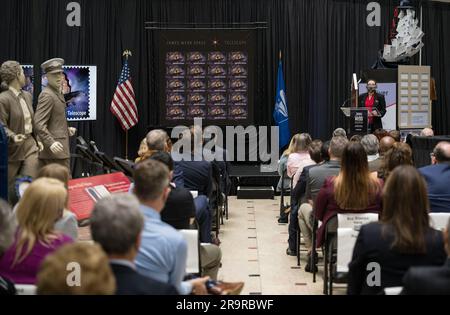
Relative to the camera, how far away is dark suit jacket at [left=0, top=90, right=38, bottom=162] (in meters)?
6.02

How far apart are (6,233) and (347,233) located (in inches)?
84.0

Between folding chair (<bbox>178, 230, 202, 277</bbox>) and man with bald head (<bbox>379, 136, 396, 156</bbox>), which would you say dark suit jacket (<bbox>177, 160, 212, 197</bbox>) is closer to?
man with bald head (<bbox>379, 136, 396, 156</bbox>)

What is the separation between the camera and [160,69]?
12.6 meters

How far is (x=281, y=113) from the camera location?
41.7 ft

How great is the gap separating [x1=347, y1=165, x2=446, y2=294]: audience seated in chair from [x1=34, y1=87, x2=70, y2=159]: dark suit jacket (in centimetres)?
372

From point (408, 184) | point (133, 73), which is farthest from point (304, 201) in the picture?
point (133, 73)

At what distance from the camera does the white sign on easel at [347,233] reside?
4219mm

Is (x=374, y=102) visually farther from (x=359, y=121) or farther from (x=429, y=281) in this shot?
(x=429, y=281)

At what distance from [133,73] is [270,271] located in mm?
7482

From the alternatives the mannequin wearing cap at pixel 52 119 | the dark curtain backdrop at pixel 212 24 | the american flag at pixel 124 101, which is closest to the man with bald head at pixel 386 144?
the mannequin wearing cap at pixel 52 119

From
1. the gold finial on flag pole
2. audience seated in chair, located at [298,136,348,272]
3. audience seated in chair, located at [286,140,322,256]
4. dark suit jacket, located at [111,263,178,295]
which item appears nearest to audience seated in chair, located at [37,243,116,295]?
dark suit jacket, located at [111,263,178,295]

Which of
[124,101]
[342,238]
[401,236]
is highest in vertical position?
[124,101]

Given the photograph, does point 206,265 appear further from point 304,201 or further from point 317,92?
point 317,92

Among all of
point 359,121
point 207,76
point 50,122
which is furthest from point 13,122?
point 207,76
